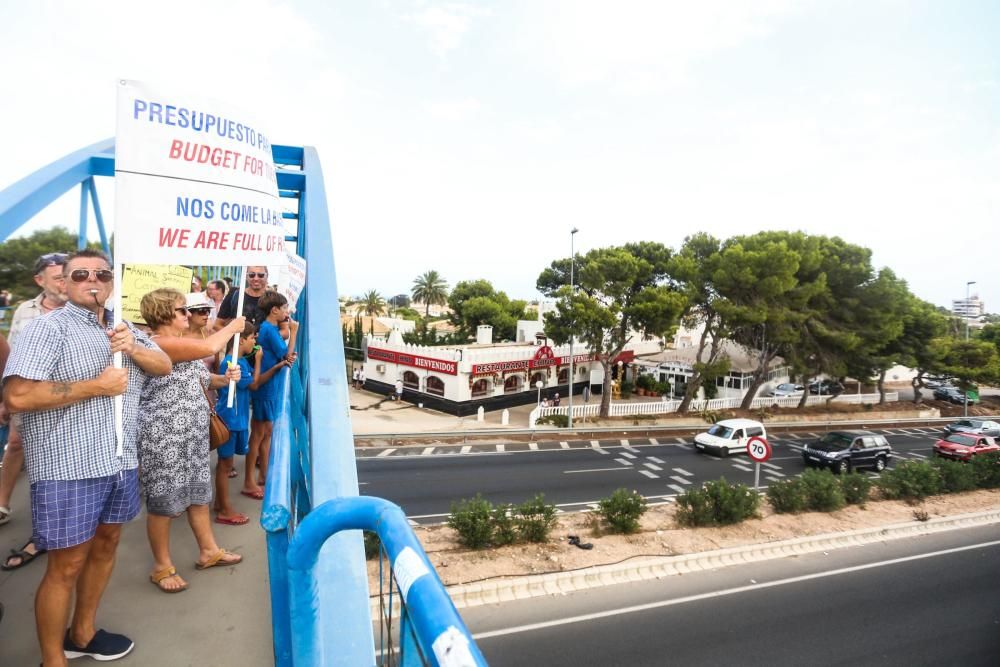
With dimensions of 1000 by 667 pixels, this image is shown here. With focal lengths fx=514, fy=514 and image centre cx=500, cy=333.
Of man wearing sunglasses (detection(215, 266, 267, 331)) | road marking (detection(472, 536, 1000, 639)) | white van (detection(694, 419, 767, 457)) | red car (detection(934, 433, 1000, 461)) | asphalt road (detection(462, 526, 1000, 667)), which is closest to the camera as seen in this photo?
man wearing sunglasses (detection(215, 266, 267, 331))

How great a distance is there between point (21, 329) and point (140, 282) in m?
0.87

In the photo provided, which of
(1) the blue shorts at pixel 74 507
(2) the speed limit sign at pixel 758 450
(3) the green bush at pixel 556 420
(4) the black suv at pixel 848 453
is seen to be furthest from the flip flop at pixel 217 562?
(3) the green bush at pixel 556 420

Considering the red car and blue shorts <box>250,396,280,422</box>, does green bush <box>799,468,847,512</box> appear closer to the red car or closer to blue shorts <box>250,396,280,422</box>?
the red car

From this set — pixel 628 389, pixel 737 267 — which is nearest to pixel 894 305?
pixel 737 267

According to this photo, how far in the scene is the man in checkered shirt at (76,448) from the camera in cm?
217

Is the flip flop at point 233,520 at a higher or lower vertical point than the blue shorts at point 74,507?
lower

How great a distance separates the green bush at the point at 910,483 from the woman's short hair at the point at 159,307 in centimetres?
1705

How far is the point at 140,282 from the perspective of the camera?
417 centimetres

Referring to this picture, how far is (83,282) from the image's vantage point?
7.84 ft

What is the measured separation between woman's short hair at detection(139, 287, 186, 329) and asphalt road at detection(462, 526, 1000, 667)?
6.04 m

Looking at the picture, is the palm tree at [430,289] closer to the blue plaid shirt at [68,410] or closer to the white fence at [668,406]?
the white fence at [668,406]

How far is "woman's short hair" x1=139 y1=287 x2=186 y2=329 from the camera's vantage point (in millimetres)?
2943

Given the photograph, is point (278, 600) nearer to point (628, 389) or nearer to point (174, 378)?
point (174, 378)

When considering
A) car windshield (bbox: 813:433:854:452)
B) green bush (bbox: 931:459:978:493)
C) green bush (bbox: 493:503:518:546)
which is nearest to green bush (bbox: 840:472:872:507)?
green bush (bbox: 931:459:978:493)
